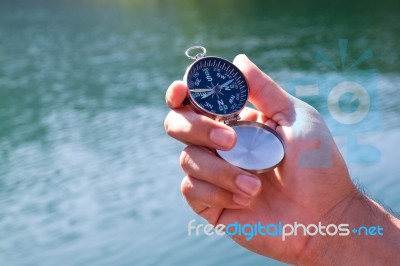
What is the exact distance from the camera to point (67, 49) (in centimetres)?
2080

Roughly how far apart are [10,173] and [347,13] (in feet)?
48.9

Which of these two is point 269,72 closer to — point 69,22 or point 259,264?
point 259,264

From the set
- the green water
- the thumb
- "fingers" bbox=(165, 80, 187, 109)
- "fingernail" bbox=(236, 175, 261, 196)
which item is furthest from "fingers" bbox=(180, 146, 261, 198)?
the green water

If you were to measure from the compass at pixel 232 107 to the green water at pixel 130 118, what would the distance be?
3.50 meters

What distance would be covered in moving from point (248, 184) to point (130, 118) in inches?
398

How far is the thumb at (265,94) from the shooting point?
2363mm

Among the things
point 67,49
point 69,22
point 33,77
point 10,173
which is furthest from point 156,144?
point 69,22

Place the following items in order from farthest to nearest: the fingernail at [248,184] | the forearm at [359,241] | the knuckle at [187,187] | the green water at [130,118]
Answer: the green water at [130,118] < the forearm at [359,241] < the knuckle at [187,187] < the fingernail at [248,184]

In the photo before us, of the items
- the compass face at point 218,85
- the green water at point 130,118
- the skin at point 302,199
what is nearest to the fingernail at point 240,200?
the skin at point 302,199

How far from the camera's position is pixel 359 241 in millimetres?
2334

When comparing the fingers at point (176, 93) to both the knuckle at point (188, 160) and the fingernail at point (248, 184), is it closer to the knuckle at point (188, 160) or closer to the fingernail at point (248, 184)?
the knuckle at point (188, 160)

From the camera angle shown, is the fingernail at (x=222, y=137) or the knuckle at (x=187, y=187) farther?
the knuckle at (x=187, y=187)

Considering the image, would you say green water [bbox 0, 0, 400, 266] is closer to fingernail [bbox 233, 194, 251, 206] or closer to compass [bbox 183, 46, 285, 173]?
compass [bbox 183, 46, 285, 173]

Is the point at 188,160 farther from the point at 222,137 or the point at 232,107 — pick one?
the point at 232,107
